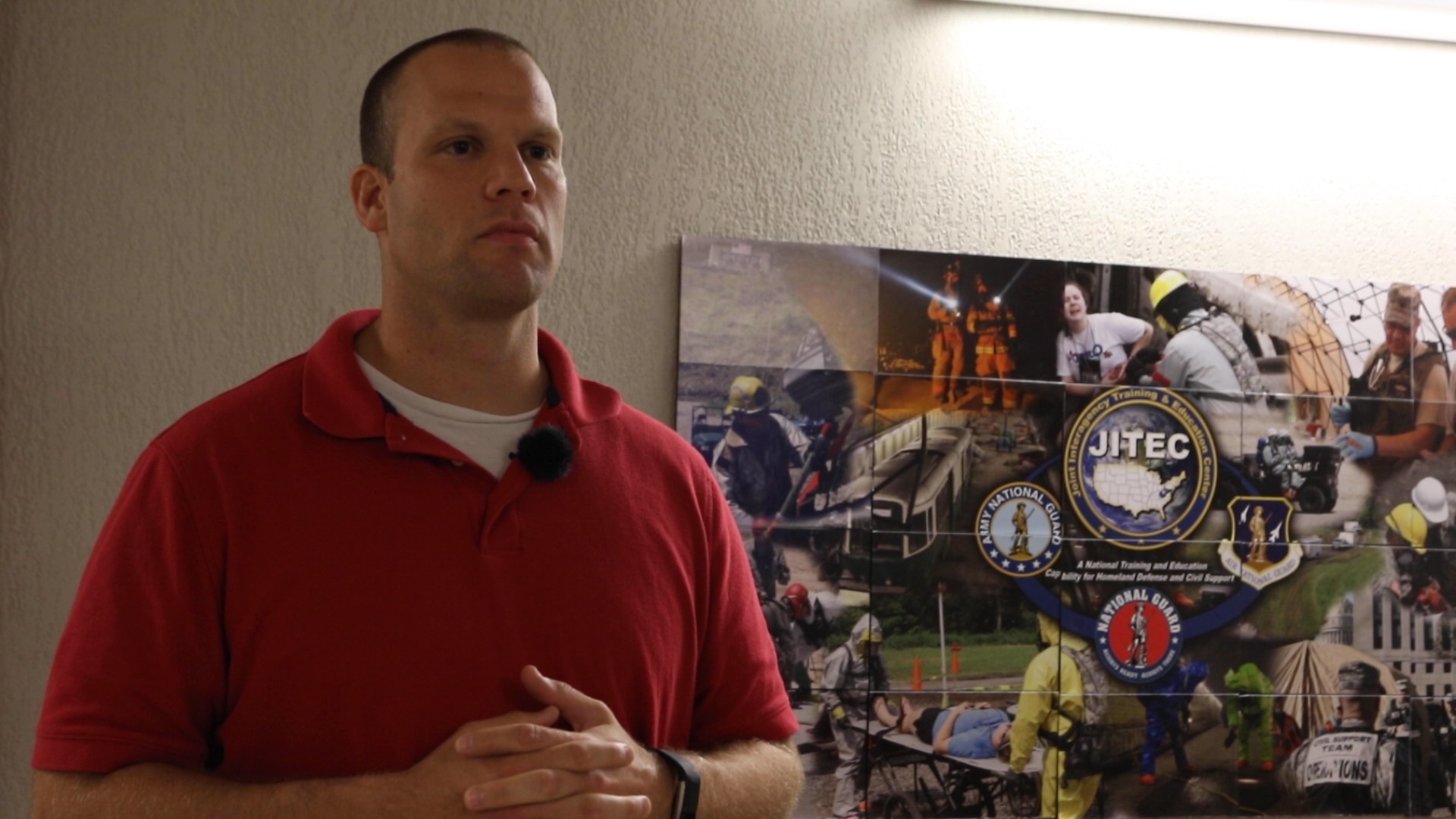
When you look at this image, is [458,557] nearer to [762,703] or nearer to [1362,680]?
[762,703]

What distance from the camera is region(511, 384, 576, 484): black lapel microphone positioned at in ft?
3.96

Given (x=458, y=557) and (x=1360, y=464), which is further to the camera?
(x=1360, y=464)

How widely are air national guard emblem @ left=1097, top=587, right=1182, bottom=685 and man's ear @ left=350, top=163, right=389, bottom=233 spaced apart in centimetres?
147

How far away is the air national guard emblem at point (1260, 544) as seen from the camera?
7.46 feet

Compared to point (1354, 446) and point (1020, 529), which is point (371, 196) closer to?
point (1020, 529)

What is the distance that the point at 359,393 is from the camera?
1.19 meters

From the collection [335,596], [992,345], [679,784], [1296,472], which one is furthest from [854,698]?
[335,596]

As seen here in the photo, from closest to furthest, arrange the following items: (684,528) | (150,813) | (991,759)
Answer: (150,813), (684,528), (991,759)

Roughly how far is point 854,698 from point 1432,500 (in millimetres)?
1122

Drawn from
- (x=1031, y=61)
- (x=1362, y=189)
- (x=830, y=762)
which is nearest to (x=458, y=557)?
(x=830, y=762)

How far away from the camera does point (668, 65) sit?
7.20ft

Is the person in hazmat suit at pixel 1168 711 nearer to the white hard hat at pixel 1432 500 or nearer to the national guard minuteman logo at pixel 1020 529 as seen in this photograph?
the national guard minuteman logo at pixel 1020 529

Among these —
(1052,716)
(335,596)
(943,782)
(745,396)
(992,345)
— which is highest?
(992,345)

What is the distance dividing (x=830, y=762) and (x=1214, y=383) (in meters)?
0.94
